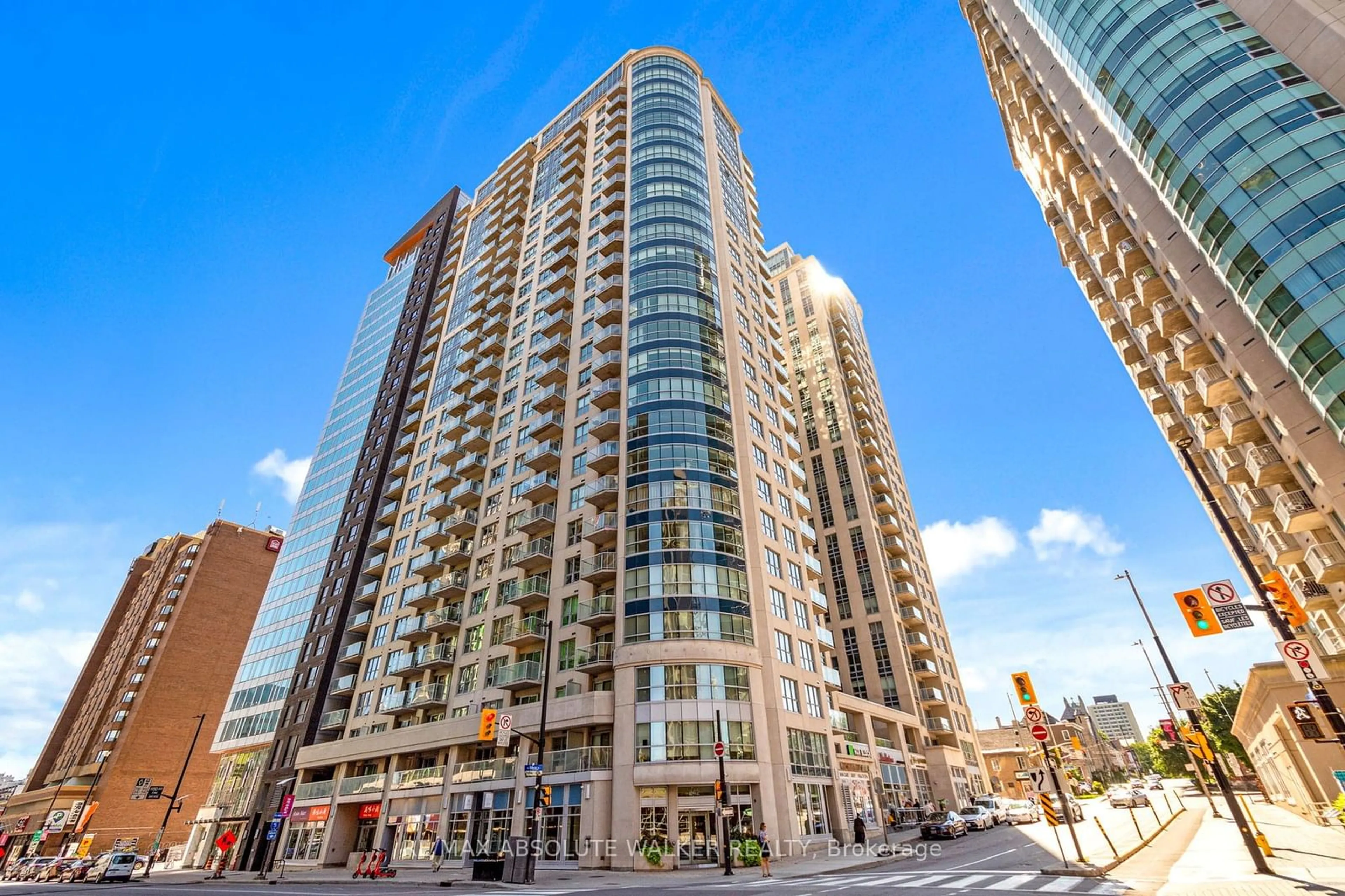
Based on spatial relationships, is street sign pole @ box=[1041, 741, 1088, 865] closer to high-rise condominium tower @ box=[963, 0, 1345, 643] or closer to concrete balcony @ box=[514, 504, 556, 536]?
high-rise condominium tower @ box=[963, 0, 1345, 643]

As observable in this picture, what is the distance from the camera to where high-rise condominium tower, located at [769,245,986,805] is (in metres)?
59.5

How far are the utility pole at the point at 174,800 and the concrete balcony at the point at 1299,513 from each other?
67.0 metres

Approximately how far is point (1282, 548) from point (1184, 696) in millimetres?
20837

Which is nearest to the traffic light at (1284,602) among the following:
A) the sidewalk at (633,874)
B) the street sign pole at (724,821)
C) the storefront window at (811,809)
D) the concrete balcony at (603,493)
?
the sidewalk at (633,874)

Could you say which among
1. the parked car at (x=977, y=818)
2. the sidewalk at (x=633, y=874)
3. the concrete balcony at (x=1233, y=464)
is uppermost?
the concrete balcony at (x=1233, y=464)

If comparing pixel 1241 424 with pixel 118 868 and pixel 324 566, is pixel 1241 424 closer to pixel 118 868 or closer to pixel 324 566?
pixel 118 868

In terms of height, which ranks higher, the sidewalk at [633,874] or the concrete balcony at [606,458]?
the concrete balcony at [606,458]

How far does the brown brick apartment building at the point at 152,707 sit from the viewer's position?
69250mm

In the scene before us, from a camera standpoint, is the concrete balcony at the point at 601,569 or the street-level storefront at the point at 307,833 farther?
the street-level storefront at the point at 307,833

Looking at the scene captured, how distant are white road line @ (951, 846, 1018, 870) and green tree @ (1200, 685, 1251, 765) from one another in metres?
65.4

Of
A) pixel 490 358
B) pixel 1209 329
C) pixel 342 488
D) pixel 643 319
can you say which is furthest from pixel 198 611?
pixel 1209 329

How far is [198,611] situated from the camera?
3317 inches

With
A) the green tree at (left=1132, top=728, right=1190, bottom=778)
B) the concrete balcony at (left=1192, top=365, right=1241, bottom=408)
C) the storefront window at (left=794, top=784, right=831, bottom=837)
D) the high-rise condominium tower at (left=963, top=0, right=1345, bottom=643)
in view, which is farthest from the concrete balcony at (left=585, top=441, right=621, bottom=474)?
the green tree at (left=1132, top=728, right=1190, bottom=778)

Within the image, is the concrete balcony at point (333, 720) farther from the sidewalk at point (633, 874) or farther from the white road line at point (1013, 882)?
the white road line at point (1013, 882)
